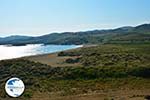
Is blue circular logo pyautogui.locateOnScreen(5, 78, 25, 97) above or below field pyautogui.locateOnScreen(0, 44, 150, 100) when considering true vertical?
above

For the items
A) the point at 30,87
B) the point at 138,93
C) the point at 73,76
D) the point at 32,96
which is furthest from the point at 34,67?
the point at 138,93

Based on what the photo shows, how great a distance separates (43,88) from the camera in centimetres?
4162

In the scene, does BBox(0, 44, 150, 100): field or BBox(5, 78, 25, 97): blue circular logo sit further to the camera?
BBox(0, 44, 150, 100): field

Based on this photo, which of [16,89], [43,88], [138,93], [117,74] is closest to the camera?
[16,89]

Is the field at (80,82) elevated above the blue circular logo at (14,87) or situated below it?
below

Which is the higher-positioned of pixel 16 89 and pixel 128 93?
pixel 16 89

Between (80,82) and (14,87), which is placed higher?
(14,87)

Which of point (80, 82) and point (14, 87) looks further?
point (80, 82)

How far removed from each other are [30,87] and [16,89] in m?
22.7

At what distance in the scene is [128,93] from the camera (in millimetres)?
36906

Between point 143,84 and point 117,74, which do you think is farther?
point 117,74

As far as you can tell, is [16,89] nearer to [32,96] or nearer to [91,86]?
[32,96]

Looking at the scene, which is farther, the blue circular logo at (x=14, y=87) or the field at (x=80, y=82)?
the field at (x=80, y=82)

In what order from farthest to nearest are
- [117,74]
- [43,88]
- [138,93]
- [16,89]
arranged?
[117,74], [43,88], [138,93], [16,89]
